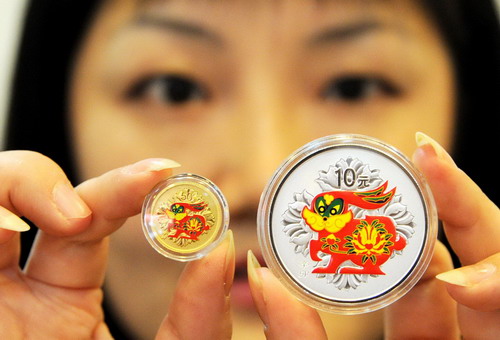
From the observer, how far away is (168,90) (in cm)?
144

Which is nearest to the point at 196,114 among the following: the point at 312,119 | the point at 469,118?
the point at 312,119

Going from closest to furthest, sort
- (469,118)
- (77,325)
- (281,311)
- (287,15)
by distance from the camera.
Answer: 1. (281,311)
2. (77,325)
3. (287,15)
4. (469,118)

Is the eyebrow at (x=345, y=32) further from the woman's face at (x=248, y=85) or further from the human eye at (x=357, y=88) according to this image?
the human eye at (x=357, y=88)

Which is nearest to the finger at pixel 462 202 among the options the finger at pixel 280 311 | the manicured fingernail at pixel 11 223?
the finger at pixel 280 311

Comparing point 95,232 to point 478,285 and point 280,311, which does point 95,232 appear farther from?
point 478,285

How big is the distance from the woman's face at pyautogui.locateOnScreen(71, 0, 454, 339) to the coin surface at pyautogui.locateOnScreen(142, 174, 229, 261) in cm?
55

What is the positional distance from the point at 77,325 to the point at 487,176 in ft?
4.61

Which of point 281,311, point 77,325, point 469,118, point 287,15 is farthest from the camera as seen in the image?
point 469,118

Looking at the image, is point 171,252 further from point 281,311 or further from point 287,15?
point 287,15

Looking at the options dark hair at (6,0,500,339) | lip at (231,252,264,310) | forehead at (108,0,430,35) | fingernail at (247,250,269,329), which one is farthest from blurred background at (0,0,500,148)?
fingernail at (247,250,269,329)

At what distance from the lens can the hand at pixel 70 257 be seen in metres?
0.80

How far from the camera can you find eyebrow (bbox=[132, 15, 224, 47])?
4.55ft

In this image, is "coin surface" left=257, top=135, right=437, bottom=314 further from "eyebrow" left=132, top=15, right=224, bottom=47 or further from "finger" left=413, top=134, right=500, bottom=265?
"eyebrow" left=132, top=15, right=224, bottom=47

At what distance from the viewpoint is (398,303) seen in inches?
36.2
